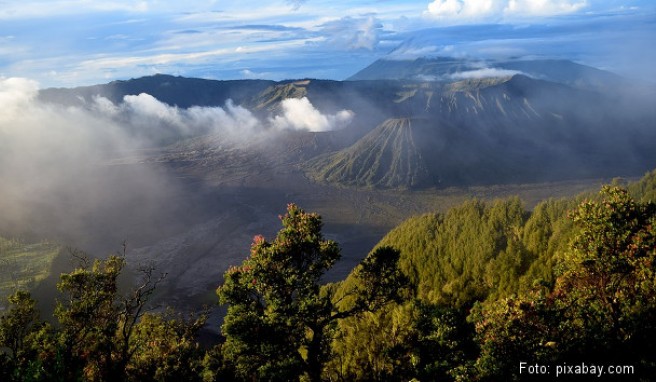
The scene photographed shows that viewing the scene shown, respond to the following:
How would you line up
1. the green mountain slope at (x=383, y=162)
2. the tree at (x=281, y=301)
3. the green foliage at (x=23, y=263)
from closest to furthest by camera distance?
the tree at (x=281, y=301), the green foliage at (x=23, y=263), the green mountain slope at (x=383, y=162)

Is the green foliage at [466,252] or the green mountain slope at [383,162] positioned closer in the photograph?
the green foliage at [466,252]

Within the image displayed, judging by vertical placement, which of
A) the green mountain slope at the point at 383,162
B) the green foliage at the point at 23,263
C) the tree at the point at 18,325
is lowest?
the green foliage at the point at 23,263

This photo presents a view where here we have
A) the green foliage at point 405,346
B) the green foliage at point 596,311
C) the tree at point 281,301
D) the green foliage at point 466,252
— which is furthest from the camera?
the green foliage at point 466,252

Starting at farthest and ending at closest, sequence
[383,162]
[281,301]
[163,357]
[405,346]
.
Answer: [383,162], [163,357], [405,346], [281,301]

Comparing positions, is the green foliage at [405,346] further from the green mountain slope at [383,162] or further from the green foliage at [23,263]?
the green mountain slope at [383,162]

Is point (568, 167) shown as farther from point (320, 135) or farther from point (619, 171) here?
point (320, 135)

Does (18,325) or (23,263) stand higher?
(18,325)

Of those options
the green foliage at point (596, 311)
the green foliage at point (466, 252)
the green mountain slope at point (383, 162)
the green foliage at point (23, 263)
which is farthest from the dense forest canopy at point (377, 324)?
the green mountain slope at point (383, 162)

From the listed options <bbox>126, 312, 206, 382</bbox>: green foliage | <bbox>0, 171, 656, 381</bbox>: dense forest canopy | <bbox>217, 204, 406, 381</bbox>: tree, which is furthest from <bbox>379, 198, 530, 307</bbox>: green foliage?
<bbox>217, 204, 406, 381</bbox>: tree

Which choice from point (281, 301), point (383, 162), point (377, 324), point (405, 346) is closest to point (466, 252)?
point (377, 324)

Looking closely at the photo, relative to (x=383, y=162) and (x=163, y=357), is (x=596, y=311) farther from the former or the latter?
(x=383, y=162)

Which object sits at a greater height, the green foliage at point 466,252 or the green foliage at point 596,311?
the green foliage at point 596,311
